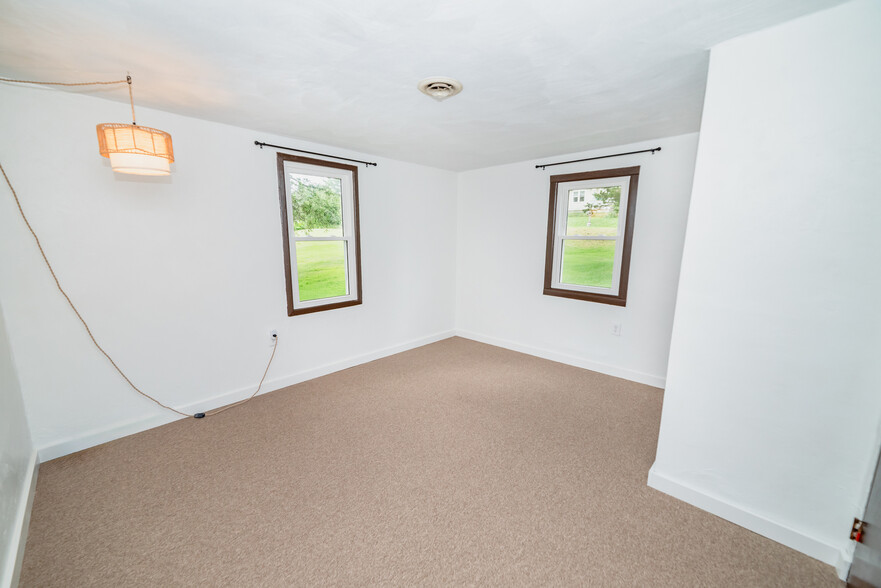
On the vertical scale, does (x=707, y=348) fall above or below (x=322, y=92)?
below

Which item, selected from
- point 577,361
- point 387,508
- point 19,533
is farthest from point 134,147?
point 577,361

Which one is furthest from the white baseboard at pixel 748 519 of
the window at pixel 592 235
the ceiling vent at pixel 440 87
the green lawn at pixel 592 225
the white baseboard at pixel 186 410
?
the white baseboard at pixel 186 410

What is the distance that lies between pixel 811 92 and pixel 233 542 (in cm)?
324

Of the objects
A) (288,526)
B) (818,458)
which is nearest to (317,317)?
(288,526)

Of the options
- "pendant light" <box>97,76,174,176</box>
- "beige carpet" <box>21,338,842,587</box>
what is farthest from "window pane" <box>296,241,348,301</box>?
"pendant light" <box>97,76,174,176</box>

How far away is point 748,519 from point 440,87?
2.81m

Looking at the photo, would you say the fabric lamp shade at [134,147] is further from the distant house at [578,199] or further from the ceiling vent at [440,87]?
the distant house at [578,199]

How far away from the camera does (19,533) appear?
62.9 inches

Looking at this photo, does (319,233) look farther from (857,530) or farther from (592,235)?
(857,530)

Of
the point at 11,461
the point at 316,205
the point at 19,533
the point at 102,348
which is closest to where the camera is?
the point at 19,533

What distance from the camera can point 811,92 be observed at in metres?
1.41

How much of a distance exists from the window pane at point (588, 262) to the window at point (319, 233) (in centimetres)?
234

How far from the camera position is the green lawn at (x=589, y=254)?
3584mm

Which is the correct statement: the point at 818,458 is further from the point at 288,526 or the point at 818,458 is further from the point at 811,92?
the point at 288,526
